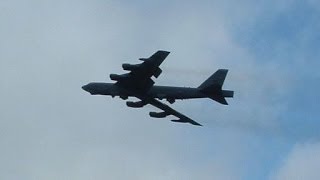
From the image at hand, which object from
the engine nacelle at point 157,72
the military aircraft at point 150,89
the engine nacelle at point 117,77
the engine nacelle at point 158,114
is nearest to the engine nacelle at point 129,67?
the military aircraft at point 150,89

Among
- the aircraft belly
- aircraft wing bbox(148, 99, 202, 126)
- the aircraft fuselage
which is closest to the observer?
the aircraft fuselage

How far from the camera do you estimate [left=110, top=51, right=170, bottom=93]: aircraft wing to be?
169625mm

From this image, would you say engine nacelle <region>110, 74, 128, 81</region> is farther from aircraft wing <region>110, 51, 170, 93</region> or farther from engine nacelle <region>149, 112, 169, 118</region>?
engine nacelle <region>149, 112, 169, 118</region>

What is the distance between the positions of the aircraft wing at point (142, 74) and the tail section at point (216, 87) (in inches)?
301

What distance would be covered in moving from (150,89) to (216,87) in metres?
8.94

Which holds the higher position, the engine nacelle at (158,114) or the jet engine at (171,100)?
the jet engine at (171,100)

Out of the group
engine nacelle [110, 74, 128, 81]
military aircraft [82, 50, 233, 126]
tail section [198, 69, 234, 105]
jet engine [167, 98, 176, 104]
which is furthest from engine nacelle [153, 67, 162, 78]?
tail section [198, 69, 234, 105]

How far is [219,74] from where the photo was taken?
593ft

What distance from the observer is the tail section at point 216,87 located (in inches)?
6865

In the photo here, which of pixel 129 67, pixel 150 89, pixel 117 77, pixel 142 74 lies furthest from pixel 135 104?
pixel 129 67

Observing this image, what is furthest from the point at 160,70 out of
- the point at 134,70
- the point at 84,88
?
the point at 84,88

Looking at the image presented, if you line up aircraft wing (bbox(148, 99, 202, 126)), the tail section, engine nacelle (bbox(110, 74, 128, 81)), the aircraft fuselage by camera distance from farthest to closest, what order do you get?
aircraft wing (bbox(148, 99, 202, 126)) → the aircraft fuselage → engine nacelle (bbox(110, 74, 128, 81)) → the tail section

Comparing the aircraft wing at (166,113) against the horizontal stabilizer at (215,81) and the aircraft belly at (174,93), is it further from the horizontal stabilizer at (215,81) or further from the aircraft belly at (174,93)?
the horizontal stabilizer at (215,81)

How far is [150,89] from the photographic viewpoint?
177m
